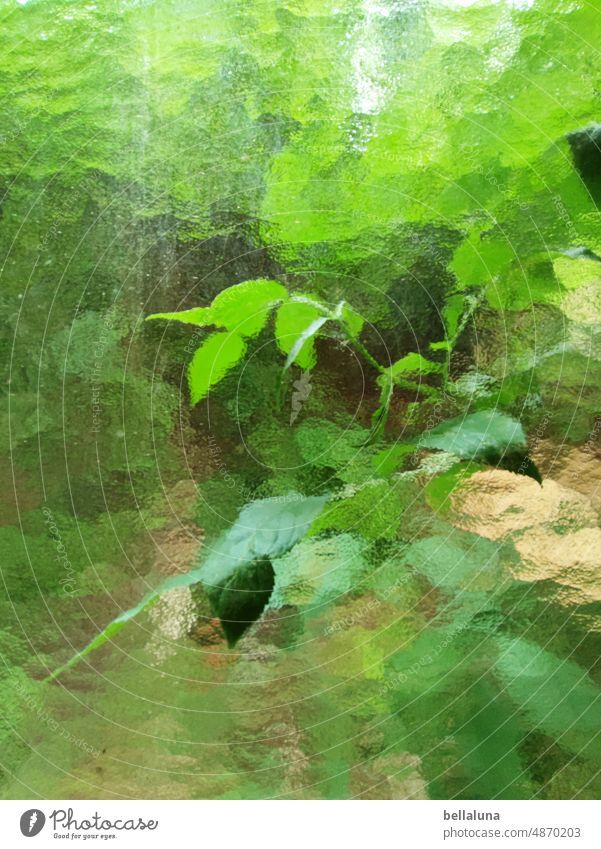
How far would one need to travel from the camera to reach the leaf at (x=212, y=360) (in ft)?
1.50

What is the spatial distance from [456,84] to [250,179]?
0.62 feet

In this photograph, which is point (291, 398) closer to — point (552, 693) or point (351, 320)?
point (351, 320)

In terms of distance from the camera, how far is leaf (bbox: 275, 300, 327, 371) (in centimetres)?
46

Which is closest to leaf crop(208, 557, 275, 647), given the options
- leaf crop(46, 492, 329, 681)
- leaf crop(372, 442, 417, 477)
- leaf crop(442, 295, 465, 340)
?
leaf crop(46, 492, 329, 681)

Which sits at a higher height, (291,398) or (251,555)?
(291,398)

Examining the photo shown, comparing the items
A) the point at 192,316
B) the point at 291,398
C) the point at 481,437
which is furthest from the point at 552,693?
the point at 192,316

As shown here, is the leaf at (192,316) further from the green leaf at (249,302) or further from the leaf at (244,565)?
the leaf at (244,565)
